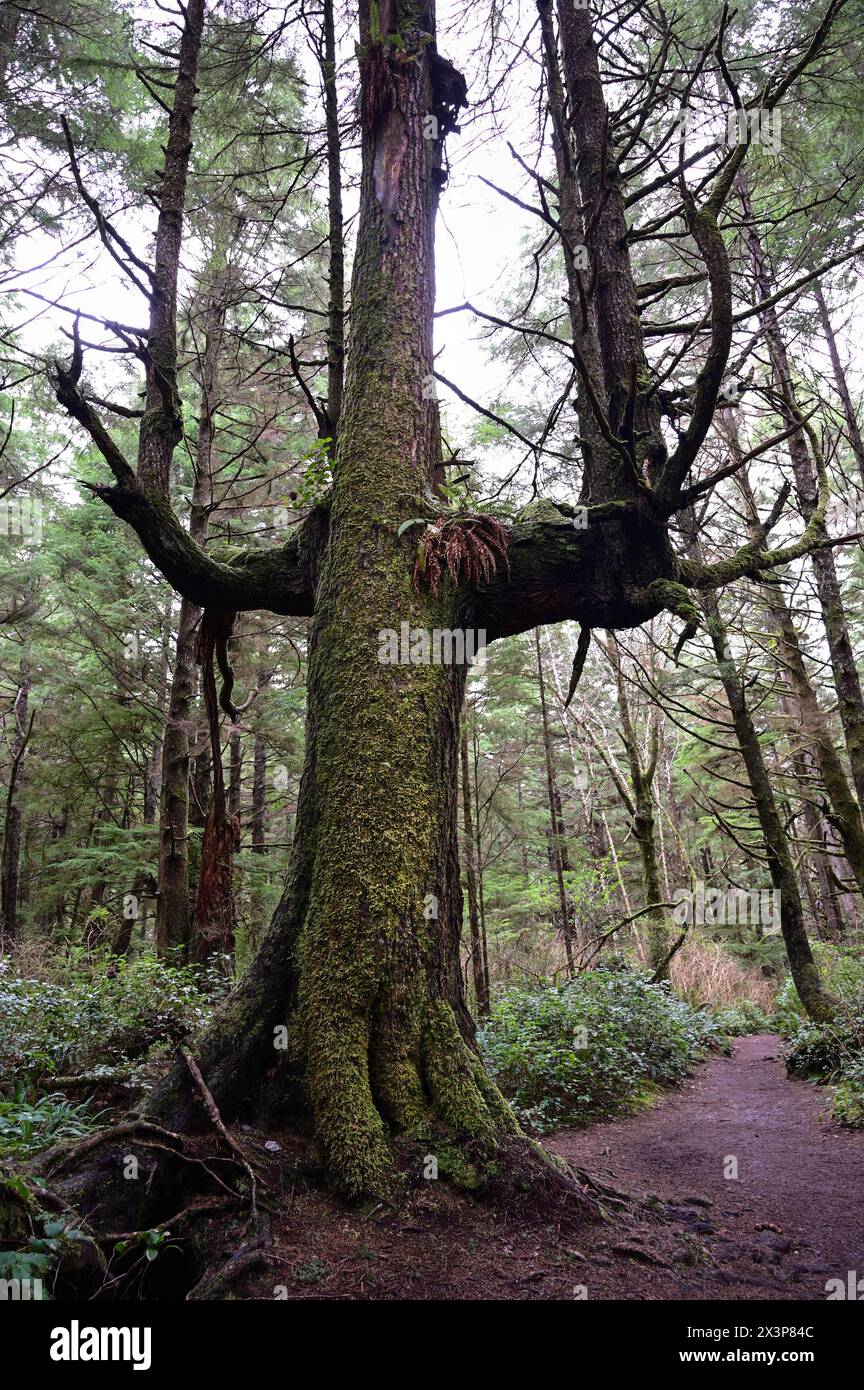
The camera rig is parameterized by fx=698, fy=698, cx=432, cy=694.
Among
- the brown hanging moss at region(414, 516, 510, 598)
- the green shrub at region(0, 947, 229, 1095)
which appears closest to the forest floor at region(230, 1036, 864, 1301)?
the green shrub at region(0, 947, 229, 1095)

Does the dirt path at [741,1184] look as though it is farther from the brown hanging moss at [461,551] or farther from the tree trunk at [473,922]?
the tree trunk at [473,922]

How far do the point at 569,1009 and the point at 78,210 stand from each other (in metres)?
11.4

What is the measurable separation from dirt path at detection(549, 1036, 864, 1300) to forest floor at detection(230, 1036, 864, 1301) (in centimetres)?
1

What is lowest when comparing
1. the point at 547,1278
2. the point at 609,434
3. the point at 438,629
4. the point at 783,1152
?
the point at 783,1152

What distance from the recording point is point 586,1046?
24.8 ft

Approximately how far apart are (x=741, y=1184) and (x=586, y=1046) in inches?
126

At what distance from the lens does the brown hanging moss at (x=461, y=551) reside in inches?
148

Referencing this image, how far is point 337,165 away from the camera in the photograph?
6.70m

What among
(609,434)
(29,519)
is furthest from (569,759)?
(609,434)

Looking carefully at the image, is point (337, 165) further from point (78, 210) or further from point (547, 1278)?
point (547, 1278)

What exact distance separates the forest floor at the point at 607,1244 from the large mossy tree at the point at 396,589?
0.23m
